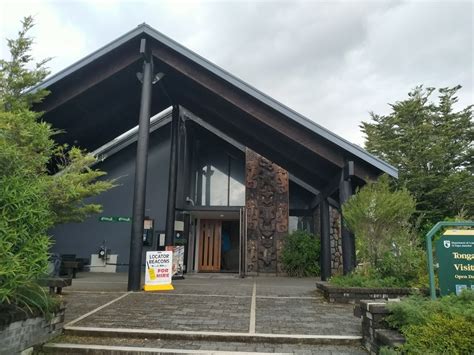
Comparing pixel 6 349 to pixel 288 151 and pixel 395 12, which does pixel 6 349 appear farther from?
pixel 395 12

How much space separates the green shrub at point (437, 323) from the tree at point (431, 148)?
1329 centimetres

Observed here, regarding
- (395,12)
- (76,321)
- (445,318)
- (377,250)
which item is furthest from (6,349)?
(395,12)

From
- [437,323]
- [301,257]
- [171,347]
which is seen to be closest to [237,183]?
[301,257]

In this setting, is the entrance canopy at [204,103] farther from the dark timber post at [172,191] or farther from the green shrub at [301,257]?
the green shrub at [301,257]

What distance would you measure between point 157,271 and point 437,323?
644 cm

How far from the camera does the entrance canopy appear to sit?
8.25 m

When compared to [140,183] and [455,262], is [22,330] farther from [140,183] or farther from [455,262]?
[455,262]

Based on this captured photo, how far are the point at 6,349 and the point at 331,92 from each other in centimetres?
2128

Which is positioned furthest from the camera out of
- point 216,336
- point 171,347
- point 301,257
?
point 301,257

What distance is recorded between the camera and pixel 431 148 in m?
17.5

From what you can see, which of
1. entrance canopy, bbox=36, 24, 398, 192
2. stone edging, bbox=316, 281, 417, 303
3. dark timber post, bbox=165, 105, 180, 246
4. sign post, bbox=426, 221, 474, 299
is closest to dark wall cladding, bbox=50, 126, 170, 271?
dark timber post, bbox=165, 105, 180, 246

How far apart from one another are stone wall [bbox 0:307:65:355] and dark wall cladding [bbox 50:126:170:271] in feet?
32.2

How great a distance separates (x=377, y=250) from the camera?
265 inches

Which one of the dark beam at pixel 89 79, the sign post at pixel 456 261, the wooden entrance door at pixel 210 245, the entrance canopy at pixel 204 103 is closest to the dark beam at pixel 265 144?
the entrance canopy at pixel 204 103
